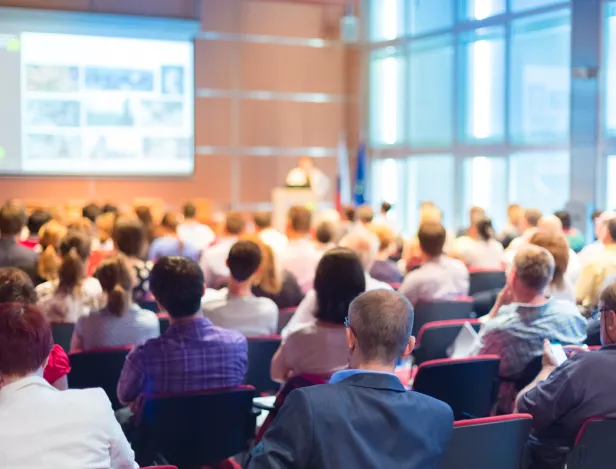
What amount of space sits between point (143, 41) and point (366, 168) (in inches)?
179

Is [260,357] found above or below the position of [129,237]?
below

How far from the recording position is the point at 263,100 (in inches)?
569

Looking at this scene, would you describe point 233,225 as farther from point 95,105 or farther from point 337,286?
point 95,105

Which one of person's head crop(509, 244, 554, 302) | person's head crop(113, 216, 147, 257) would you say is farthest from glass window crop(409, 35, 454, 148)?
person's head crop(509, 244, 554, 302)

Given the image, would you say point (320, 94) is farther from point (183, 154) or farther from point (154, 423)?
point (154, 423)

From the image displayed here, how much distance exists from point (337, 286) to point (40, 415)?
1731 mm

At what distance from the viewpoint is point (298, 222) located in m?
6.75

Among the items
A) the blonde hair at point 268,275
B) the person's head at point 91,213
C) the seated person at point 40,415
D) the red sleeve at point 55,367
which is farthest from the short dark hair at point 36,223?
the seated person at point 40,415

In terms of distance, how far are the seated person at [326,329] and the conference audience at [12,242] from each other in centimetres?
330

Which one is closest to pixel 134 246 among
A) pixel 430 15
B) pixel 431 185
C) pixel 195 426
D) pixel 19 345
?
pixel 195 426

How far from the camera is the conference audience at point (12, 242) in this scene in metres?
6.37

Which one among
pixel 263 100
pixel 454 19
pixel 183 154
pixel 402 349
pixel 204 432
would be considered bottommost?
pixel 204 432

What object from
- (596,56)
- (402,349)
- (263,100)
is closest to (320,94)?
(263,100)

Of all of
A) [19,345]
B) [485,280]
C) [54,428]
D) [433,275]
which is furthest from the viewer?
[485,280]
